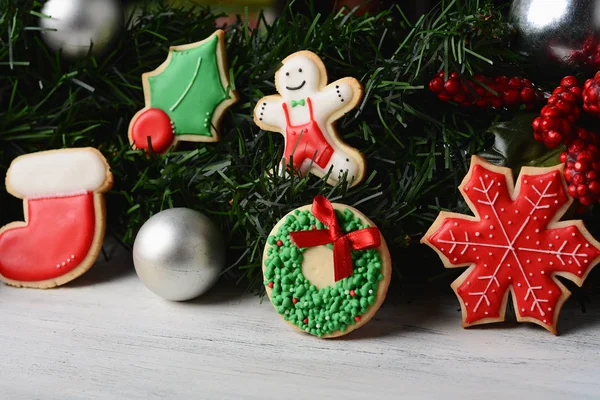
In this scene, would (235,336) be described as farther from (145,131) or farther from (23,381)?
(145,131)

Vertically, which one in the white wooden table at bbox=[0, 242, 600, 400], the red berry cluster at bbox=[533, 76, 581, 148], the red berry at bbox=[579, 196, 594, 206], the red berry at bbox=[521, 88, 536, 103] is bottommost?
the white wooden table at bbox=[0, 242, 600, 400]

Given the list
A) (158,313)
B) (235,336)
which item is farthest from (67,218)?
(235,336)

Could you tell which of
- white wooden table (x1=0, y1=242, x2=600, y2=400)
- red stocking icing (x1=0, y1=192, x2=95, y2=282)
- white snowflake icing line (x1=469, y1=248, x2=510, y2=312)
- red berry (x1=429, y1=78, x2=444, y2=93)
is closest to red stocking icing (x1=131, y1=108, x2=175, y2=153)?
red stocking icing (x1=0, y1=192, x2=95, y2=282)

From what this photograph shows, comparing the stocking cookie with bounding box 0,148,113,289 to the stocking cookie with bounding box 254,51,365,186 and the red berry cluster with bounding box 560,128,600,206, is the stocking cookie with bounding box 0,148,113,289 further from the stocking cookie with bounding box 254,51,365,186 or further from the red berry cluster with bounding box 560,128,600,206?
the red berry cluster with bounding box 560,128,600,206

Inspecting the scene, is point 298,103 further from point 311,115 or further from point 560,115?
point 560,115

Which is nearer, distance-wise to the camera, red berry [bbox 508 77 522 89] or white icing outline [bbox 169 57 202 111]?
red berry [bbox 508 77 522 89]

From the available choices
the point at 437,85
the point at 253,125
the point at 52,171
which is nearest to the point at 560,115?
the point at 437,85

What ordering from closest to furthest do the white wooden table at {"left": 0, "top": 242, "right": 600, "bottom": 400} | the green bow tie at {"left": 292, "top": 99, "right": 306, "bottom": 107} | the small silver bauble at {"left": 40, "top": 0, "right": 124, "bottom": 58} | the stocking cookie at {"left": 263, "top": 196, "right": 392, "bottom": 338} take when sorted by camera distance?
the white wooden table at {"left": 0, "top": 242, "right": 600, "bottom": 400}, the stocking cookie at {"left": 263, "top": 196, "right": 392, "bottom": 338}, the green bow tie at {"left": 292, "top": 99, "right": 306, "bottom": 107}, the small silver bauble at {"left": 40, "top": 0, "right": 124, "bottom": 58}
